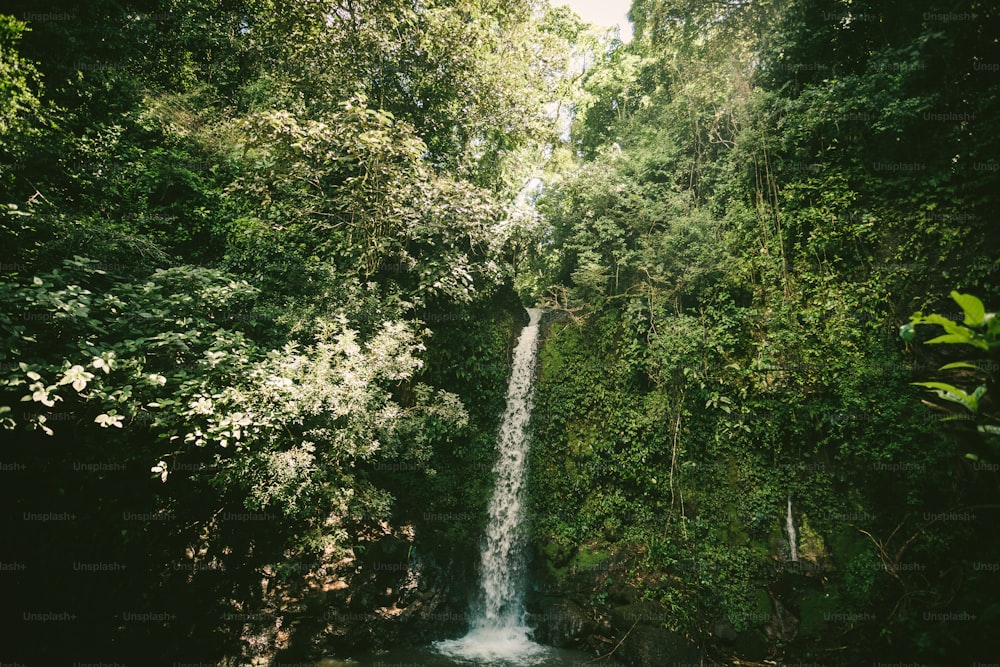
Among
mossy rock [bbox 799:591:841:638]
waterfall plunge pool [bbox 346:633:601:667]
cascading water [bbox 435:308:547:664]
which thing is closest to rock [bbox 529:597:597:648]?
waterfall plunge pool [bbox 346:633:601:667]

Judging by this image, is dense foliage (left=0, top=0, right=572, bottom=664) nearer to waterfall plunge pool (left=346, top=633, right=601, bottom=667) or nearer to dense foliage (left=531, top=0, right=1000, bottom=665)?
waterfall plunge pool (left=346, top=633, right=601, bottom=667)

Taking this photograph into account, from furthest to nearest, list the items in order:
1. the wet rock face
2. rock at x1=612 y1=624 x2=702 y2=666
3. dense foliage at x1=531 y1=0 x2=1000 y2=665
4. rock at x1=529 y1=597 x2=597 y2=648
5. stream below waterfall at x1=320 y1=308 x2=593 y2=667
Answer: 1. rock at x1=529 y1=597 x2=597 y2=648
2. stream below waterfall at x1=320 y1=308 x2=593 y2=667
3. the wet rock face
4. rock at x1=612 y1=624 x2=702 y2=666
5. dense foliage at x1=531 y1=0 x2=1000 y2=665

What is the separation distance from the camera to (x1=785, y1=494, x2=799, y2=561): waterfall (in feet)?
21.6

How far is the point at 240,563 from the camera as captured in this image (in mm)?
6977

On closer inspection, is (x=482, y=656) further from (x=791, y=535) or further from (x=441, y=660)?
(x=791, y=535)

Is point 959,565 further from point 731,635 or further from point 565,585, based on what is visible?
point 565,585

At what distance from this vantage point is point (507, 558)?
9.08 metres

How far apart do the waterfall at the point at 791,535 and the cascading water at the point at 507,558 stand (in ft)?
14.9

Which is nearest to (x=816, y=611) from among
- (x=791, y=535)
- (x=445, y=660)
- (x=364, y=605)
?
(x=791, y=535)

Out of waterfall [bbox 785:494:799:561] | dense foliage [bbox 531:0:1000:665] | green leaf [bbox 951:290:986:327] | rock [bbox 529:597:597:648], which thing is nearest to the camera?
green leaf [bbox 951:290:986:327]

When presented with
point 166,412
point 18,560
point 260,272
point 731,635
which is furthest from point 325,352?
point 731,635

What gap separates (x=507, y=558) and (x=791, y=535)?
5.34 metres

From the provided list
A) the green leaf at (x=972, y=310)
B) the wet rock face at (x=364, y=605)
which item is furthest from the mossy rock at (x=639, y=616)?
the green leaf at (x=972, y=310)

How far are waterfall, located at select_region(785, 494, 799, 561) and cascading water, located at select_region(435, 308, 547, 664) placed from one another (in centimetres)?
453
